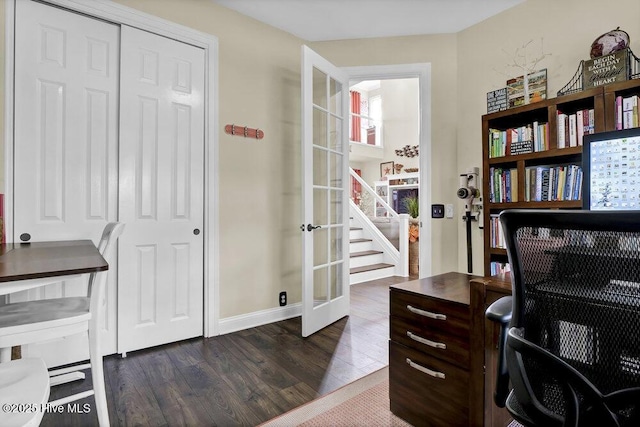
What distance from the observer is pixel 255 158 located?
2.85 metres

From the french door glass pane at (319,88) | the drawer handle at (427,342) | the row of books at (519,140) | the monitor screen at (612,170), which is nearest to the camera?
the monitor screen at (612,170)

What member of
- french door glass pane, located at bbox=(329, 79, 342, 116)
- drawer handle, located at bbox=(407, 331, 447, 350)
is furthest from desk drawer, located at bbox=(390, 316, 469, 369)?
french door glass pane, located at bbox=(329, 79, 342, 116)

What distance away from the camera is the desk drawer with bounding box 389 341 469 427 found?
132 cm

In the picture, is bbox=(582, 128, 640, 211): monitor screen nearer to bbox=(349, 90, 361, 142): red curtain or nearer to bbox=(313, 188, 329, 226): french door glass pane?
bbox=(313, 188, 329, 226): french door glass pane

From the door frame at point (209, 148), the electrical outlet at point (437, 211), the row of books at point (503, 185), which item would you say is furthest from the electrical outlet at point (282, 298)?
the row of books at point (503, 185)

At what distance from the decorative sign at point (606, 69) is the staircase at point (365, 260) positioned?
3.25 meters

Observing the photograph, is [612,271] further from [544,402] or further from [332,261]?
[332,261]

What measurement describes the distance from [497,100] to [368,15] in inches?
50.2

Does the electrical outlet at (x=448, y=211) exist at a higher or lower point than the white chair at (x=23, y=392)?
higher

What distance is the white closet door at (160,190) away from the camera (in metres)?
2.27

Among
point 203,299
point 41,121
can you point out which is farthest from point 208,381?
point 41,121

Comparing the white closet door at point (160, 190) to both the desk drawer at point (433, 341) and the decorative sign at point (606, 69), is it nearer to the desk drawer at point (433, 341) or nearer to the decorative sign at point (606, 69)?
the desk drawer at point (433, 341)

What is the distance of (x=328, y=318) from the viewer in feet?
9.28

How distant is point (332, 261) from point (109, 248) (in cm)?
180
